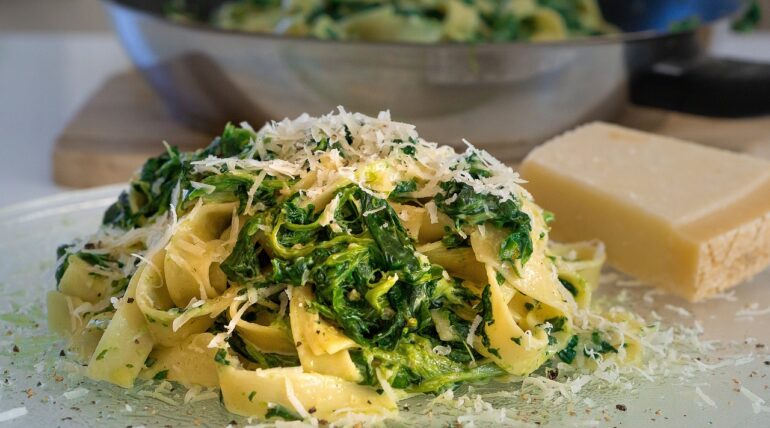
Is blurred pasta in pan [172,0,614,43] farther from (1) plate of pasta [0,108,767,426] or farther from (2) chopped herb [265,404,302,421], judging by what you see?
(2) chopped herb [265,404,302,421]

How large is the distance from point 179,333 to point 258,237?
1.08 feet

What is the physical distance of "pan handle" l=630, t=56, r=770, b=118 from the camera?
4681 mm

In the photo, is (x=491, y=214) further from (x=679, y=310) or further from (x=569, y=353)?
(x=679, y=310)

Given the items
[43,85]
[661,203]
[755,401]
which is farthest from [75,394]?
[43,85]

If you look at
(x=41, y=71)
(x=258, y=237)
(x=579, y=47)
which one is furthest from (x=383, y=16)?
(x=41, y=71)

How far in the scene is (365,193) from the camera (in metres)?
2.58

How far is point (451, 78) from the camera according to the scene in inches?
173

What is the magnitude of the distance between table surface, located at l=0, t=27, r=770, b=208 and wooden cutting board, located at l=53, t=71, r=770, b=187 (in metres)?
0.23

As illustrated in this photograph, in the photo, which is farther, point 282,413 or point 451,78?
point 451,78

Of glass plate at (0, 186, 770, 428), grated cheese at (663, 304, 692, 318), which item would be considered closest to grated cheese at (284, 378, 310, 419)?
glass plate at (0, 186, 770, 428)

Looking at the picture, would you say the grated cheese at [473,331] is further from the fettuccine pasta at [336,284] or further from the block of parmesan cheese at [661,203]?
the block of parmesan cheese at [661,203]

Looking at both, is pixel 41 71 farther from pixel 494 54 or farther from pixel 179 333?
pixel 179 333

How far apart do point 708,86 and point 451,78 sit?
133 cm

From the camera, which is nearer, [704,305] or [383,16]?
[704,305]
